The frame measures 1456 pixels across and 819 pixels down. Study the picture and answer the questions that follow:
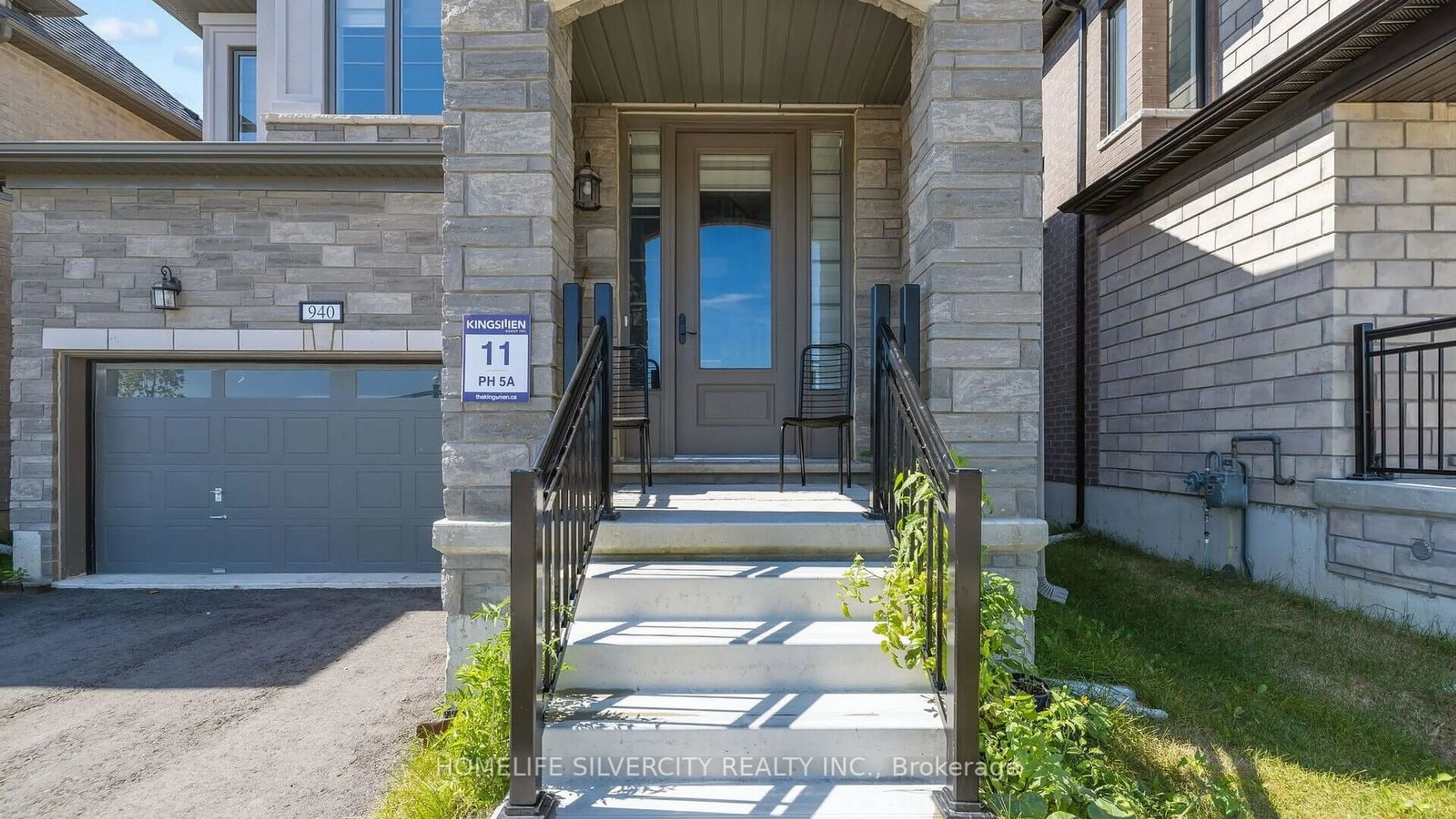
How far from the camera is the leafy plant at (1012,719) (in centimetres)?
210

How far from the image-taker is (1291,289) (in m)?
4.61

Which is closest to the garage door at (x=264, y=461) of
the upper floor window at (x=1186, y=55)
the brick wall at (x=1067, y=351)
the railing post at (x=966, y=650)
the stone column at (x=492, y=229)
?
the stone column at (x=492, y=229)

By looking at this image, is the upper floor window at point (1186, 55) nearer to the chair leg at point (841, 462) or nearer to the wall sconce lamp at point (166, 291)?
the chair leg at point (841, 462)

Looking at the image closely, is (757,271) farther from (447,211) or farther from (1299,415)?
(1299,415)

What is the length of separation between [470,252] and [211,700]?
2.59 meters


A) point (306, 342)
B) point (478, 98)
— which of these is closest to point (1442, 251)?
point (478, 98)

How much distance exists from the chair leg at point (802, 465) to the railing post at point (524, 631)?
2095 mm

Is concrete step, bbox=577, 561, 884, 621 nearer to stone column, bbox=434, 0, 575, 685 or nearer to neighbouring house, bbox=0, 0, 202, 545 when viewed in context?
stone column, bbox=434, 0, 575, 685

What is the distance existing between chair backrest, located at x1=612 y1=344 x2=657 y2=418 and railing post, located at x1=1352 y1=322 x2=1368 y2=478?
12.9 ft

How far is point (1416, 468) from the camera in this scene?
4059 millimetres

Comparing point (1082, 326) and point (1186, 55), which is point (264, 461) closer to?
point (1082, 326)

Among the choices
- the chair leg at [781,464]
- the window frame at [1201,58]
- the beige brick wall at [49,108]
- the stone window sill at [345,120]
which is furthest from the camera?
the beige brick wall at [49,108]

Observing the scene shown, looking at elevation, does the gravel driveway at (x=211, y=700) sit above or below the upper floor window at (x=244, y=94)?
below

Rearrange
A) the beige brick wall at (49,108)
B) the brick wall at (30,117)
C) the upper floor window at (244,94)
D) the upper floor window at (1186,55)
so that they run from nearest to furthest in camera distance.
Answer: the upper floor window at (1186,55)
the brick wall at (30,117)
the upper floor window at (244,94)
the beige brick wall at (49,108)
